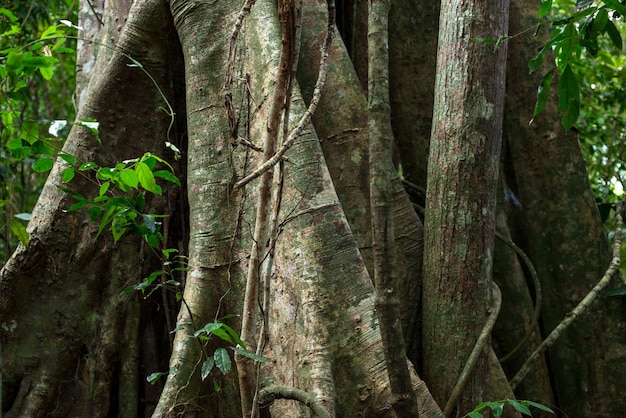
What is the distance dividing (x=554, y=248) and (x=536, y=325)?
455 millimetres

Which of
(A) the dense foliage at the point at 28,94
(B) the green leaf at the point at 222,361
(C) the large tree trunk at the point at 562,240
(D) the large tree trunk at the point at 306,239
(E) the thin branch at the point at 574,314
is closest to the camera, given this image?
(B) the green leaf at the point at 222,361

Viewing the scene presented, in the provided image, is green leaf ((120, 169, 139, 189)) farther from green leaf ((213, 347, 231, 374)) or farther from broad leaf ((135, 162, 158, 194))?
green leaf ((213, 347, 231, 374))

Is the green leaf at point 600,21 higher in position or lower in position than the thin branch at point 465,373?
higher

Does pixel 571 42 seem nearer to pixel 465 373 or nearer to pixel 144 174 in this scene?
pixel 465 373

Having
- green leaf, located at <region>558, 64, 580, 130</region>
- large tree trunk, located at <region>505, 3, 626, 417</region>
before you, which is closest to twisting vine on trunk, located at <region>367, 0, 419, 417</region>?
green leaf, located at <region>558, 64, 580, 130</region>

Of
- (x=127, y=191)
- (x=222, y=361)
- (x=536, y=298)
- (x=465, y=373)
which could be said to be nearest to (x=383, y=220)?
(x=222, y=361)

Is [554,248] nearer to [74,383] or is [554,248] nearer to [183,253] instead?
[183,253]

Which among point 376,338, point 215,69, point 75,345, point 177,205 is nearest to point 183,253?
point 177,205

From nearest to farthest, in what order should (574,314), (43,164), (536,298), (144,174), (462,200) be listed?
(144,174), (43,164), (462,200), (574,314), (536,298)

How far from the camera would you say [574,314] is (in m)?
3.33

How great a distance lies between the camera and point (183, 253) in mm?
3824

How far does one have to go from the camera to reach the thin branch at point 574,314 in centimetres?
324

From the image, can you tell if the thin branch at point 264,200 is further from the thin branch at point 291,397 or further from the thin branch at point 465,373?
the thin branch at point 465,373

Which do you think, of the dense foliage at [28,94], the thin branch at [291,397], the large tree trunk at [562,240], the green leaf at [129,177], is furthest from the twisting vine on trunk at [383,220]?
the large tree trunk at [562,240]
